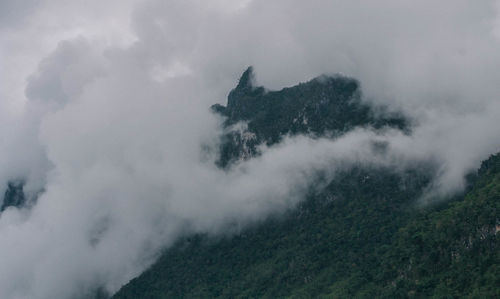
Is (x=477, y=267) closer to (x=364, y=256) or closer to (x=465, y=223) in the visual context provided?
(x=465, y=223)

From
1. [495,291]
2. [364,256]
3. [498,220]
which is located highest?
[364,256]

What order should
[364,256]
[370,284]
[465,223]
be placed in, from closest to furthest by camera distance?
1. [465,223]
2. [370,284]
3. [364,256]

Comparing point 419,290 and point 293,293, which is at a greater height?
point 293,293

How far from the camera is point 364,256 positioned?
199125mm

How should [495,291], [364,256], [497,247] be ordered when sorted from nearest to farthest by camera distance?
1. [495,291]
2. [497,247]
3. [364,256]

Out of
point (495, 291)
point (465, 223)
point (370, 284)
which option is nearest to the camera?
point (495, 291)

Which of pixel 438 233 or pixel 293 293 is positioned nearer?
pixel 438 233

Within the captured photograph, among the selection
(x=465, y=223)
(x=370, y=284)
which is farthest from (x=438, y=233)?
(x=370, y=284)

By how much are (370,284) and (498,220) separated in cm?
3668

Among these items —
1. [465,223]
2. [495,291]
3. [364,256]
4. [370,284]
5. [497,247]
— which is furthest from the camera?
[364,256]

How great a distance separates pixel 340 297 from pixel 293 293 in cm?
2040

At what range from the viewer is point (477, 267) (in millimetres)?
162500

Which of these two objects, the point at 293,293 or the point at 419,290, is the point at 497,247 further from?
the point at 293,293

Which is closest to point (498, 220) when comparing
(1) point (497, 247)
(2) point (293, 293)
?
(1) point (497, 247)
